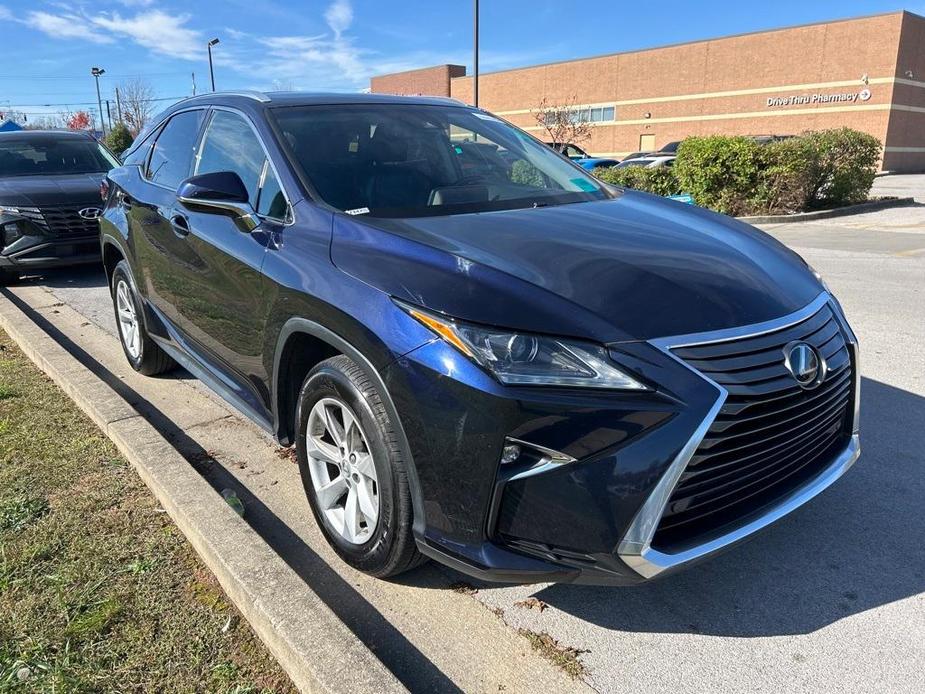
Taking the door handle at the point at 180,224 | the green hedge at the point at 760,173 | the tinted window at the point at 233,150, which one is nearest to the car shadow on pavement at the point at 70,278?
the door handle at the point at 180,224

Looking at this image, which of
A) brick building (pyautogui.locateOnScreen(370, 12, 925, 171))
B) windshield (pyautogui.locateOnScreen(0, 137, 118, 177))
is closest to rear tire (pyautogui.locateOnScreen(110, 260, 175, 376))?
windshield (pyautogui.locateOnScreen(0, 137, 118, 177))

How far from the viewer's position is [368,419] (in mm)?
2318

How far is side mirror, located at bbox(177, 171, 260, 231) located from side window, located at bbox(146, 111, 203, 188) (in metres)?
0.98

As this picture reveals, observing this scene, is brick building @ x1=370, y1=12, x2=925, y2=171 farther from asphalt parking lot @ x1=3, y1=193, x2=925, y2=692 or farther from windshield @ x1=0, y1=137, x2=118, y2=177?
asphalt parking lot @ x1=3, y1=193, x2=925, y2=692

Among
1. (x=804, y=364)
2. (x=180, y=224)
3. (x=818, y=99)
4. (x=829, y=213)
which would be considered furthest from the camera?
(x=818, y=99)

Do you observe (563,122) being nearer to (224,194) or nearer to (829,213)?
(829,213)

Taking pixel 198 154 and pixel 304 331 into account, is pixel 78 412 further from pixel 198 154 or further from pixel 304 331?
pixel 304 331

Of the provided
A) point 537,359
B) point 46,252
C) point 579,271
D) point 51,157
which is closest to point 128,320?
point 46,252

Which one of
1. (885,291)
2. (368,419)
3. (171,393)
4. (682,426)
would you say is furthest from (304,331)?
(885,291)

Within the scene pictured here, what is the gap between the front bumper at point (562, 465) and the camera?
76.5 inches

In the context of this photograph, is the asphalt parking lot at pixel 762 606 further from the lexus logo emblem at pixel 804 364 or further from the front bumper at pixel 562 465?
the lexus logo emblem at pixel 804 364

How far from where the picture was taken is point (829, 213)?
1428cm

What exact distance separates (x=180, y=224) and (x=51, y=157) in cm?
706

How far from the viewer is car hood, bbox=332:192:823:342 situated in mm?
2098
